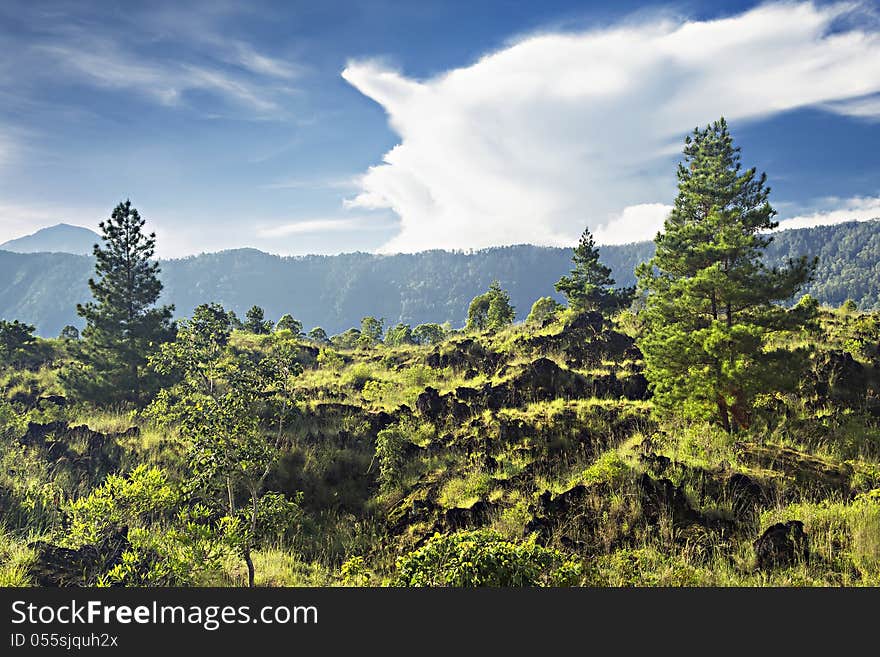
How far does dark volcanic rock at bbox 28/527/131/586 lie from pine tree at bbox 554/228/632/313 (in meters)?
26.4

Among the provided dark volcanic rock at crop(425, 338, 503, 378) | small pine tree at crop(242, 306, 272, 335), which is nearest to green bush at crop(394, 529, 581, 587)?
dark volcanic rock at crop(425, 338, 503, 378)

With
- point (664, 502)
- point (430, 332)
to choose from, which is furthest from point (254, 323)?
point (664, 502)

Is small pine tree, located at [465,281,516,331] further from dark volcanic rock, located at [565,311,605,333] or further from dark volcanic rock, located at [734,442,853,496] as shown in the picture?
dark volcanic rock, located at [734,442,853,496]

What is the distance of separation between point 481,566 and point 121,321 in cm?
2387

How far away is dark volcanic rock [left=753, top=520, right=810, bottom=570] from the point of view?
6.30 metres

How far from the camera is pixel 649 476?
8.84 metres

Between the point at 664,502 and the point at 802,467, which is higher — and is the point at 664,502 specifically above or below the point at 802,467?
below

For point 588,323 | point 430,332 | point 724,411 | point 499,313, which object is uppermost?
point 499,313

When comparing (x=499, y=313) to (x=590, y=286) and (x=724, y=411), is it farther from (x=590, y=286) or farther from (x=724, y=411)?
(x=724, y=411)

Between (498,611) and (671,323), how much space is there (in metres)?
12.3

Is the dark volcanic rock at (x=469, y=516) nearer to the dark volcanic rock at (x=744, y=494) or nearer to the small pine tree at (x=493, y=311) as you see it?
the dark volcanic rock at (x=744, y=494)

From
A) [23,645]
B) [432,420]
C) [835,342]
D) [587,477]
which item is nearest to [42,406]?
[432,420]

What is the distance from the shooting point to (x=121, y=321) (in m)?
22.2

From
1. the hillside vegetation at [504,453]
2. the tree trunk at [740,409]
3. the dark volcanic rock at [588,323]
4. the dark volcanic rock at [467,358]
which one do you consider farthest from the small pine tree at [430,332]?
the tree trunk at [740,409]
